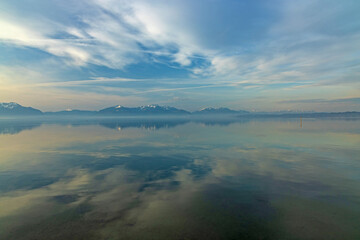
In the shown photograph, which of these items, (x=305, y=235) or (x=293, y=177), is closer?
(x=305, y=235)

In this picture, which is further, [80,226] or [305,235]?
[80,226]

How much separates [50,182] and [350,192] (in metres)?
28.1

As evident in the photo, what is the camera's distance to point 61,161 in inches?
1101

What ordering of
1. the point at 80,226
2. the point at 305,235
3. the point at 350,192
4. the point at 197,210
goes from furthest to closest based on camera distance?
1. the point at 350,192
2. the point at 197,210
3. the point at 80,226
4. the point at 305,235

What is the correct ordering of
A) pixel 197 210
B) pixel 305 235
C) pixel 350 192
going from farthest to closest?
pixel 350 192 < pixel 197 210 < pixel 305 235

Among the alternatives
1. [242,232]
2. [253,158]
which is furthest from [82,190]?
[253,158]

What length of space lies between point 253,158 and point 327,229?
17598 millimetres

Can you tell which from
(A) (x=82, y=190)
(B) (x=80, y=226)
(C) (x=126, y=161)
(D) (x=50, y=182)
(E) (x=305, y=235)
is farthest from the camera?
(C) (x=126, y=161)

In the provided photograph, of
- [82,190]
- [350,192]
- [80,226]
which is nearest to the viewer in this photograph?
[80,226]

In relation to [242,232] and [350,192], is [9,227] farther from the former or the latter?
[350,192]

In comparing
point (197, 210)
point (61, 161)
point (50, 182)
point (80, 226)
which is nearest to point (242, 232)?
point (197, 210)

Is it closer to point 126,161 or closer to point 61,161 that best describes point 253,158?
point 126,161

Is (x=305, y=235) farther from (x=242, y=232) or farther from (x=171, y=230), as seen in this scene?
(x=171, y=230)

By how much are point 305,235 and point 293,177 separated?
34.3 ft
